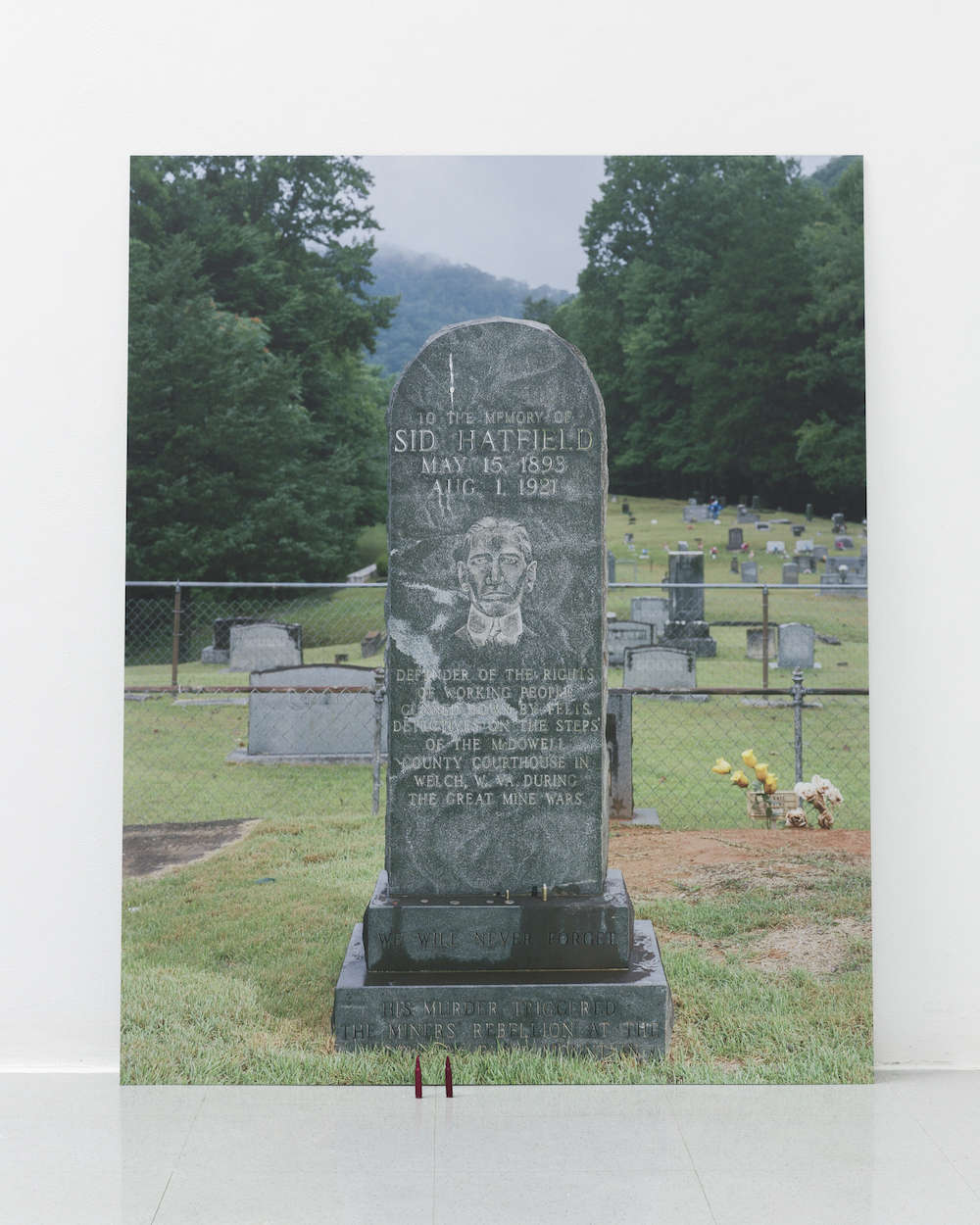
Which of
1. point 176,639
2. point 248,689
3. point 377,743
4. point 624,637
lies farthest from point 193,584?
point 624,637

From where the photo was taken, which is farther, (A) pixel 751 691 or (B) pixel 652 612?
(B) pixel 652 612

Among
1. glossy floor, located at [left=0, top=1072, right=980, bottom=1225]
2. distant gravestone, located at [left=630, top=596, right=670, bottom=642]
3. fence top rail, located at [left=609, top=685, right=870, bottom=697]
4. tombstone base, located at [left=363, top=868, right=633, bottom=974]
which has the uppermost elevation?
distant gravestone, located at [left=630, top=596, right=670, bottom=642]

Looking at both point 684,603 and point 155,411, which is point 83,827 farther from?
point 684,603

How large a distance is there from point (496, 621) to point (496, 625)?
1 cm

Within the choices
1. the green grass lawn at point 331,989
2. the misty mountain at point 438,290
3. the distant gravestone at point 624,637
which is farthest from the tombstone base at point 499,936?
the distant gravestone at point 624,637

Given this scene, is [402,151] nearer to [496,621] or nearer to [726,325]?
[726,325]

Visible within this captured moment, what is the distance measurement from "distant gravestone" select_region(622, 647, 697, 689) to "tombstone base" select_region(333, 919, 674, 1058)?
3582 mm

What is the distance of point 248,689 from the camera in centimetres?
540

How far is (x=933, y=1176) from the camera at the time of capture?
3.15m

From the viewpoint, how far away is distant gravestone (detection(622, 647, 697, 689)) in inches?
282

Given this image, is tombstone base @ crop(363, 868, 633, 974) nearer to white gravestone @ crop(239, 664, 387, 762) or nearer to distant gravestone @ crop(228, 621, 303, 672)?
distant gravestone @ crop(228, 621, 303, 672)

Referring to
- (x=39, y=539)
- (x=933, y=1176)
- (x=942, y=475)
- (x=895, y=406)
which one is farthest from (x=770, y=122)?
(x=933, y=1176)

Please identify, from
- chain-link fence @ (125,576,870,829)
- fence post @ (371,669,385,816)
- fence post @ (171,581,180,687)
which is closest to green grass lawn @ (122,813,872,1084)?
chain-link fence @ (125,576,870,829)

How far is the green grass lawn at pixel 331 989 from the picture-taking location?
12.2 ft
